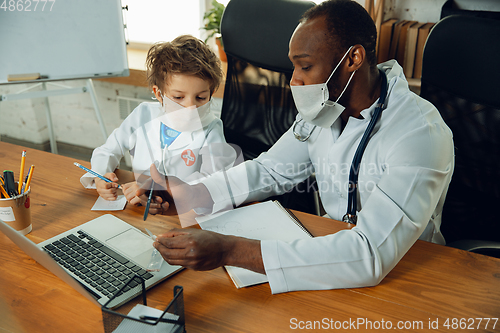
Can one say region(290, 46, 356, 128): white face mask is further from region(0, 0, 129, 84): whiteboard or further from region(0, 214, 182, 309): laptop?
region(0, 0, 129, 84): whiteboard

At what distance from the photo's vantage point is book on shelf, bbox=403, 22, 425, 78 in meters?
1.88

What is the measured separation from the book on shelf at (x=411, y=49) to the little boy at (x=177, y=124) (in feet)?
3.52

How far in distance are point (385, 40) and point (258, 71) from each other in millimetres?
766

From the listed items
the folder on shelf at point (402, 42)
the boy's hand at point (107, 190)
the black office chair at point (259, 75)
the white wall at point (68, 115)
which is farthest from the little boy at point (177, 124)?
the white wall at point (68, 115)

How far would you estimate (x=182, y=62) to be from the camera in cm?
127

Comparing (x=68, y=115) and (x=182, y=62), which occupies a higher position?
(x=182, y=62)

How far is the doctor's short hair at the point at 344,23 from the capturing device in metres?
0.99

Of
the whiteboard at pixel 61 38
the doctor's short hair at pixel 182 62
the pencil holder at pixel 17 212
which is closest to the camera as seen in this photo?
the pencil holder at pixel 17 212

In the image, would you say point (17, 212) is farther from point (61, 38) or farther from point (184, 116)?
point (61, 38)

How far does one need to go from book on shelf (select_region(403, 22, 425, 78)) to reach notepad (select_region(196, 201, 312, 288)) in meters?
1.29

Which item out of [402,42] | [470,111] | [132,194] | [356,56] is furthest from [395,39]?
[132,194]

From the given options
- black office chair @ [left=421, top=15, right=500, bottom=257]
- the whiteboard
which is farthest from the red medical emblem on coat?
the whiteboard

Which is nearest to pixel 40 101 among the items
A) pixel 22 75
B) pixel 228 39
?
pixel 22 75

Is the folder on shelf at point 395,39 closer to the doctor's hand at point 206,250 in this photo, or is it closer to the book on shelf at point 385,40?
the book on shelf at point 385,40
